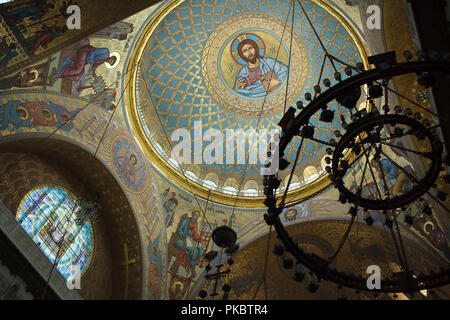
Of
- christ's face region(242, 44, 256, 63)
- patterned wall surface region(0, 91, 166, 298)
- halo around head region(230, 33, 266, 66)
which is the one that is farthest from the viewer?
christ's face region(242, 44, 256, 63)

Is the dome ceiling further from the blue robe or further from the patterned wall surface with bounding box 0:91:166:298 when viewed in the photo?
the patterned wall surface with bounding box 0:91:166:298

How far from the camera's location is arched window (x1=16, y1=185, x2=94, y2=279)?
8289mm

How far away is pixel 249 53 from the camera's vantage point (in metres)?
11.7

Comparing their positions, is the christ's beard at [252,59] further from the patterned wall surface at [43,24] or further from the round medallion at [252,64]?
the patterned wall surface at [43,24]

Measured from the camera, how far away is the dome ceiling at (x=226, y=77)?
10.3 metres

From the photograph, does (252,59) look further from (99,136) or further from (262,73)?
(99,136)

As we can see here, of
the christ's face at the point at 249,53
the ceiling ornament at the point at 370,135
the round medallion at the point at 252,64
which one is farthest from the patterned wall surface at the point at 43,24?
the christ's face at the point at 249,53

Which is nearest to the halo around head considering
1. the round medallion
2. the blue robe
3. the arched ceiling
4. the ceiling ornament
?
the round medallion

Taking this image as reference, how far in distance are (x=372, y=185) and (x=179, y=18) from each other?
6477mm

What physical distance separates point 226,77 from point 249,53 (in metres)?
0.95

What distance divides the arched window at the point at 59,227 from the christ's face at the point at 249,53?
6102 mm

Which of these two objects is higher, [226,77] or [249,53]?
[249,53]

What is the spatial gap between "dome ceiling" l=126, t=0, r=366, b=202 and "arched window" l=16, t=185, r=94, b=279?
2439 millimetres

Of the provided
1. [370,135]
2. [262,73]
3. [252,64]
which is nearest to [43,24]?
[370,135]
